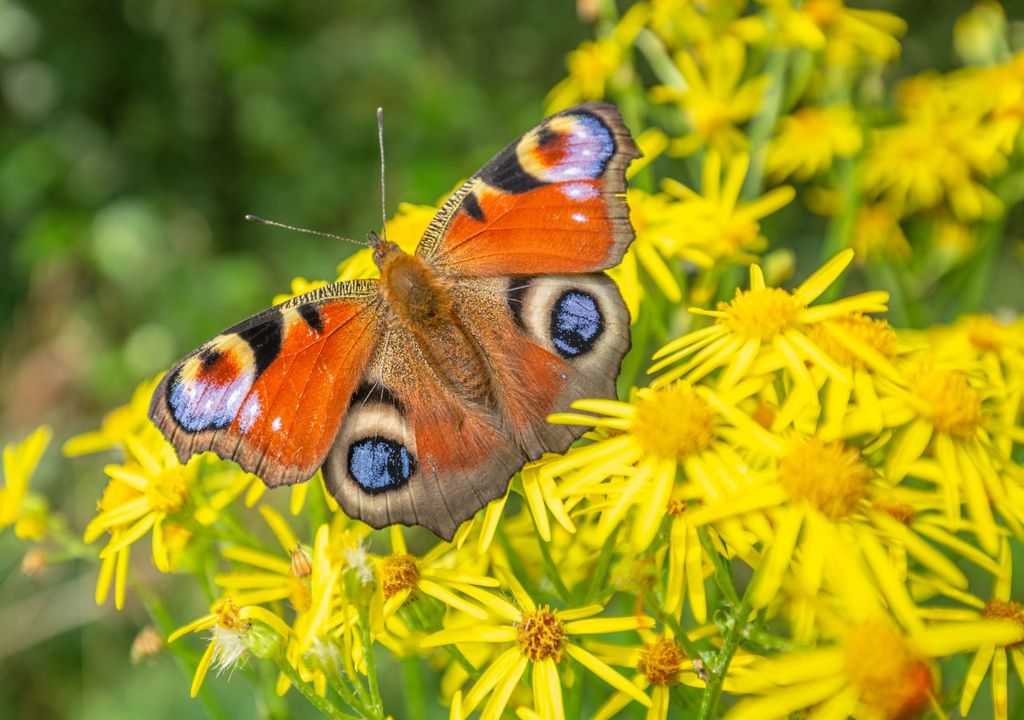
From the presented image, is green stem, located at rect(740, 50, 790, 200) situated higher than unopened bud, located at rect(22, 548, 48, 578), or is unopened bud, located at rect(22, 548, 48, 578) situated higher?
green stem, located at rect(740, 50, 790, 200)

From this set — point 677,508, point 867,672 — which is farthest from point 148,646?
point 867,672

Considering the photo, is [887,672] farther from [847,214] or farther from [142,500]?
[847,214]

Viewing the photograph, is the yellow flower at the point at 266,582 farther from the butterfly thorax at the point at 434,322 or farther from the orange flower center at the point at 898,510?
the orange flower center at the point at 898,510

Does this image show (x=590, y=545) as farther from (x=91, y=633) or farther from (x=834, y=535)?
(x=91, y=633)

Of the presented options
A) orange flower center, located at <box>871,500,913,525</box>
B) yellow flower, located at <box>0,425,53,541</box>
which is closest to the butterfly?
orange flower center, located at <box>871,500,913,525</box>

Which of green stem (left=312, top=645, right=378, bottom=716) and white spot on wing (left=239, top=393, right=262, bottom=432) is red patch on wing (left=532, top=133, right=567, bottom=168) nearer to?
white spot on wing (left=239, top=393, right=262, bottom=432)

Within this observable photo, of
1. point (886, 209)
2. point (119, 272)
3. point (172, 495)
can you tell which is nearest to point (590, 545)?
point (172, 495)
